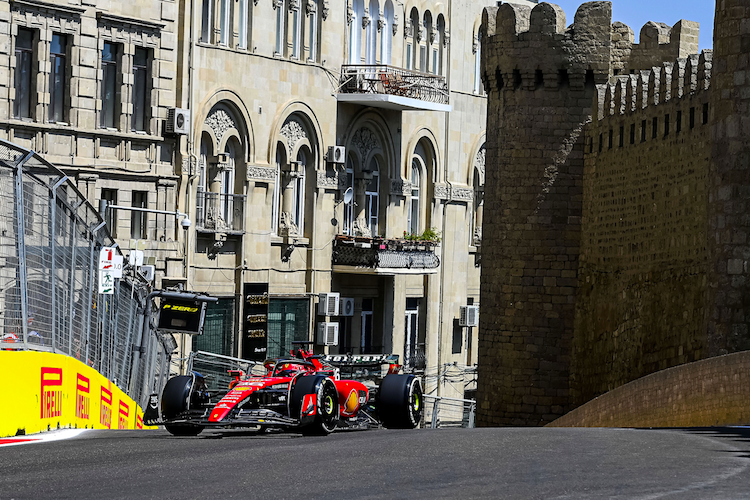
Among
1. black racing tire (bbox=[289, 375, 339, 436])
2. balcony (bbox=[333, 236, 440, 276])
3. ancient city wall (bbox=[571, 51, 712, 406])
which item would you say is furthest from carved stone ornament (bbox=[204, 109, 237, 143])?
black racing tire (bbox=[289, 375, 339, 436])

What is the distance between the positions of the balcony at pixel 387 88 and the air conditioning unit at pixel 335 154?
1.37 metres

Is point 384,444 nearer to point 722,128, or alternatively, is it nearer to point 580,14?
point 722,128

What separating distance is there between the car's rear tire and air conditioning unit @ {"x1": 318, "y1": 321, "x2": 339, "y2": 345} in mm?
23642

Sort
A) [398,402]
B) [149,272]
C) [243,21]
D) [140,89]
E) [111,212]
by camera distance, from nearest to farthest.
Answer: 1. [398,402]
2. [149,272]
3. [111,212]
4. [140,89]
5. [243,21]

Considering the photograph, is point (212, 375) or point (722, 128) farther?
point (212, 375)

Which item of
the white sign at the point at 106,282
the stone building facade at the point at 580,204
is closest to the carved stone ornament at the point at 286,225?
the stone building facade at the point at 580,204

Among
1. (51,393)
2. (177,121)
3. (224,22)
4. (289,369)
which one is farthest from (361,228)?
(51,393)

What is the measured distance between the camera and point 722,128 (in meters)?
20.1

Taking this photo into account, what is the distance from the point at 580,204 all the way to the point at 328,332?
36.7 ft

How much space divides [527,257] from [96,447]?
1788 cm

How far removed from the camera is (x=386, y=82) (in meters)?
39.1

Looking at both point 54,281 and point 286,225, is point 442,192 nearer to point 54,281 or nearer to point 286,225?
point 286,225

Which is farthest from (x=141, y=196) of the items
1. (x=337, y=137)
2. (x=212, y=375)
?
(x=337, y=137)

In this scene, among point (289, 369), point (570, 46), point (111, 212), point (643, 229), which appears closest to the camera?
point (289, 369)
